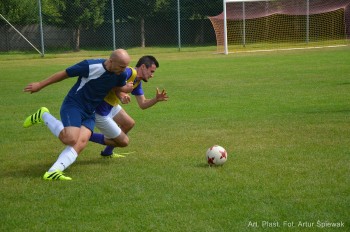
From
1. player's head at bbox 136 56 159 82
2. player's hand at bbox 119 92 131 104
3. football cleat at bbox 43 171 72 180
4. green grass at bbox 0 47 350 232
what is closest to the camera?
green grass at bbox 0 47 350 232

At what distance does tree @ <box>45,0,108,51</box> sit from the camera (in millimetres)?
39562

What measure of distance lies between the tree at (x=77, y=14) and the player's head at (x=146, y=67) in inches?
1263

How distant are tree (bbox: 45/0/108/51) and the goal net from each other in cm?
844

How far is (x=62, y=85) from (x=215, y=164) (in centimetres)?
1160

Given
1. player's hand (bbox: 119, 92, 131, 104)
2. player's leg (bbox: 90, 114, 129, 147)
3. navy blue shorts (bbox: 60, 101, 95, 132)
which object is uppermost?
player's hand (bbox: 119, 92, 131, 104)

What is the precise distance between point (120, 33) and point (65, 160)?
113 ft

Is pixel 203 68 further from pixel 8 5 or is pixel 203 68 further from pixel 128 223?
pixel 8 5

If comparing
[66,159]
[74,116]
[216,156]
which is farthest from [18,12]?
[216,156]

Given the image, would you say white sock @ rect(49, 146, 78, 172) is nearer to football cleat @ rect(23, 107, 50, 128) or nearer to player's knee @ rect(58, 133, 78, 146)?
player's knee @ rect(58, 133, 78, 146)

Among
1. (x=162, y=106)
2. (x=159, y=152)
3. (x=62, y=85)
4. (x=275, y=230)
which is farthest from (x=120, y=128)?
(x=62, y=85)

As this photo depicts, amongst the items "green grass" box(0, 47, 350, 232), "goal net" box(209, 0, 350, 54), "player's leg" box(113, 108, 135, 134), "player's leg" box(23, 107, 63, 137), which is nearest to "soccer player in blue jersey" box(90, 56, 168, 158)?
"player's leg" box(113, 108, 135, 134)

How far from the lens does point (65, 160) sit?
708 centimetres

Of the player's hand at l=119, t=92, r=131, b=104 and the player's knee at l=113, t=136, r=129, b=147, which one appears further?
the player's knee at l=113, t=136, r=129, b=147

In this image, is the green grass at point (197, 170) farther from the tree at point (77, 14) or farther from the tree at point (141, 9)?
the tree at point (141, 9)
